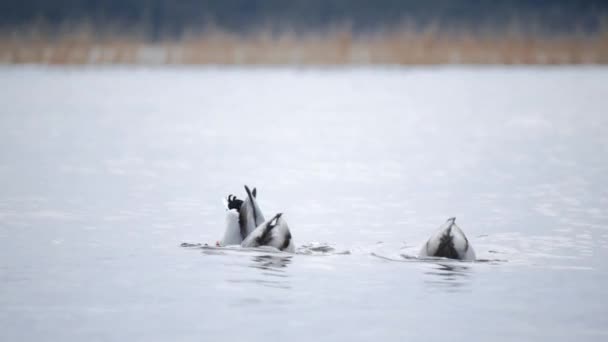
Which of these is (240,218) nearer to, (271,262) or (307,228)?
(271,262)

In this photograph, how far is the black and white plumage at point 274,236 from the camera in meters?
10.4

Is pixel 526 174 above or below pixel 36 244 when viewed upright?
above

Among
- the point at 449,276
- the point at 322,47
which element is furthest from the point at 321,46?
the point at 449,276

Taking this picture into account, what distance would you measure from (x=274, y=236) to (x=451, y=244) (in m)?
1.49

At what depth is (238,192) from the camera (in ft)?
50.2

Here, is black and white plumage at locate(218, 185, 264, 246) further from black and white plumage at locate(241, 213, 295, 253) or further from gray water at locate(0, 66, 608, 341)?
gray water at locate(0, 66, 608, 341)

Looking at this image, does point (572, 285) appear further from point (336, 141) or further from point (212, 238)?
point (336, 141)

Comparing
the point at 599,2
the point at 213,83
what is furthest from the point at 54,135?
the point at 599,2

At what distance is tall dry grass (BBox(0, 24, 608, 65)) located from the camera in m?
41.4

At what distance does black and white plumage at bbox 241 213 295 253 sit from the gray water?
0.59 feet

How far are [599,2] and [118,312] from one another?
3164 inches

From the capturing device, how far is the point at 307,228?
12.1 meters

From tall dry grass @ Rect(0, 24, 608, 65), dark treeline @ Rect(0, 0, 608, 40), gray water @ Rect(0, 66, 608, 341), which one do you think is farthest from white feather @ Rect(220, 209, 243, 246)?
dark treeline @ Rect(0, 0, 608, 40)

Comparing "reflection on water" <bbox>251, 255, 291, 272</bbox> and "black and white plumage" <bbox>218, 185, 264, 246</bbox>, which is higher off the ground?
"black and white plumage" <bbox>218, 185, 264, 246</bbox>
